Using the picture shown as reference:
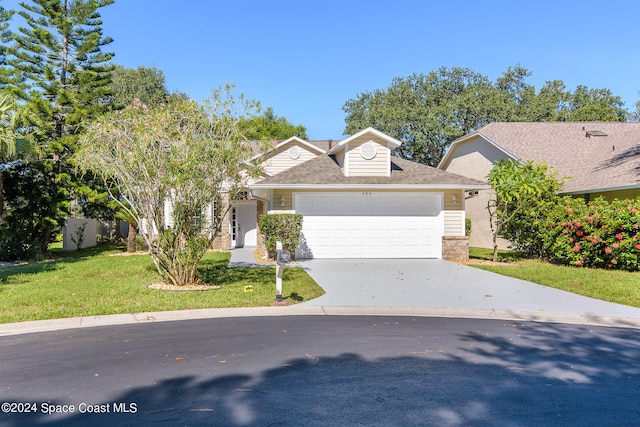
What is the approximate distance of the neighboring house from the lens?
18.4m

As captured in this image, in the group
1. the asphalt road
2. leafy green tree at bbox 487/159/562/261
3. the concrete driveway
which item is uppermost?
leafy green tree at bbox 487/159/562/261

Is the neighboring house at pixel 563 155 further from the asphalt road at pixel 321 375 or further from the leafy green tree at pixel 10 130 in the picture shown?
the leafy green tree at pixel 10 130

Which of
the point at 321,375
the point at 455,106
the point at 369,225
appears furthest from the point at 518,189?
the point at 455,106

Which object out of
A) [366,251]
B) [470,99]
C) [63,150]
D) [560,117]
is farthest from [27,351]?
[560,117]

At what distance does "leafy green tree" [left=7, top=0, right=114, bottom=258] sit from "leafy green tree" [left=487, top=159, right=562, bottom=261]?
16708 millimetres

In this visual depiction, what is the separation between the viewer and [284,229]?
16.9 metres

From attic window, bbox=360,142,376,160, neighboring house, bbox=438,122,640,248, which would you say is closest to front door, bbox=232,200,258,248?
attic window, bbox=360,142,376,160

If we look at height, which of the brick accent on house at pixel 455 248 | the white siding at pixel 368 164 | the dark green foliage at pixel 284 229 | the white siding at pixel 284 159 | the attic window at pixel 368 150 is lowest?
the brick accent on house at pixel 455 248

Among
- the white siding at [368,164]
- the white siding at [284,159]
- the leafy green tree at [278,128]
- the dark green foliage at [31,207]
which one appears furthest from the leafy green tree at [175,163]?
the leafy green tree at [278,128]

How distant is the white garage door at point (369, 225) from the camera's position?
18.0 metres

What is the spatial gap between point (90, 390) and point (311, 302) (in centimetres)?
511

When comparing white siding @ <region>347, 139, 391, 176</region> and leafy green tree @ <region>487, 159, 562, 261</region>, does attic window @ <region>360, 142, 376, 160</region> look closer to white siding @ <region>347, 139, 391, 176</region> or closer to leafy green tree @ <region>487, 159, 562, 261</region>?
white siding @ <region>347, 139, 391, 176</region>

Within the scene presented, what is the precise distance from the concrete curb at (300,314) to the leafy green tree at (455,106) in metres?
28.0

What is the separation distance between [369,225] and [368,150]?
10.0 feet
